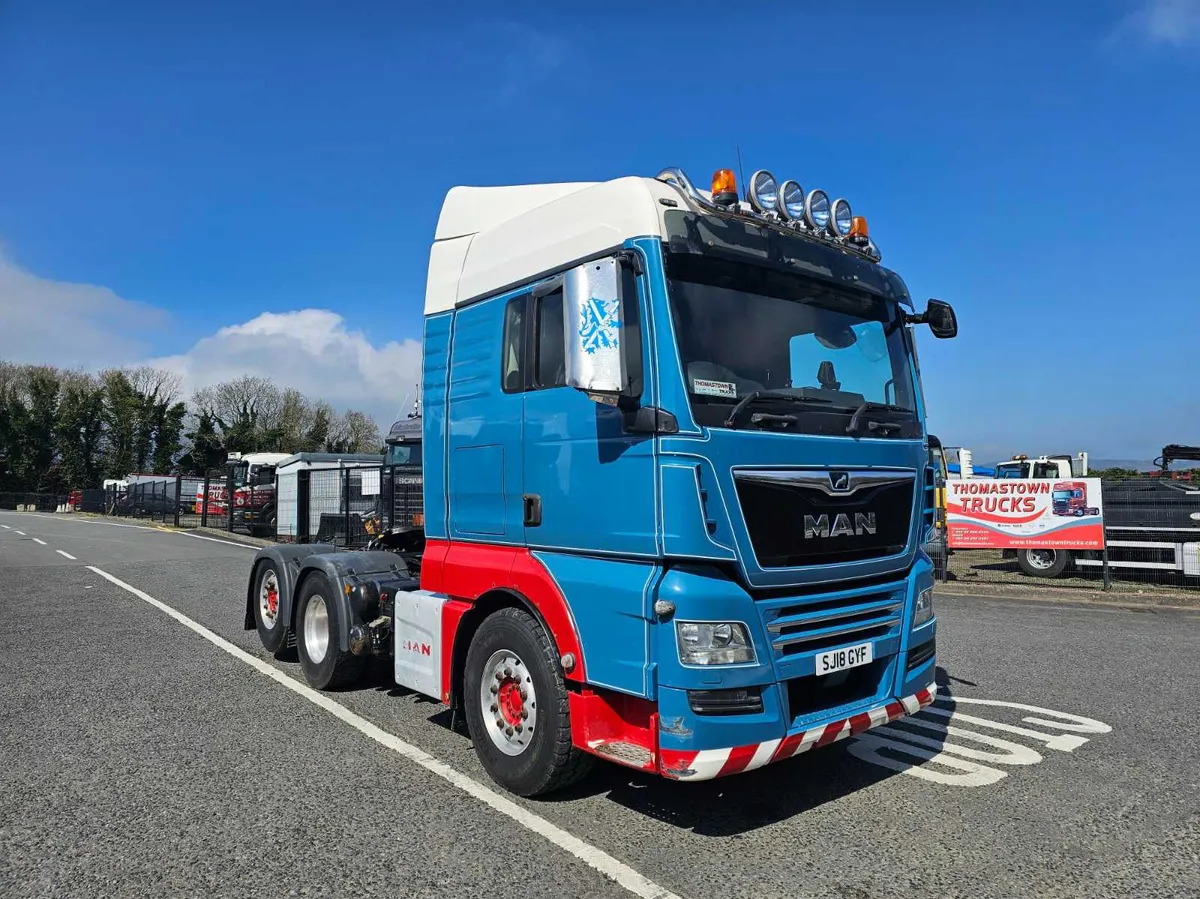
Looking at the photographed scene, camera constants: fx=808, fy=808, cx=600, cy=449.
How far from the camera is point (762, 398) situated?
Result: 149 inches

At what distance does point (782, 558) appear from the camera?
372cm

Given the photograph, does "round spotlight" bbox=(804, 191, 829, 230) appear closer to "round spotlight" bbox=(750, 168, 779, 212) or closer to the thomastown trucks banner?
"round spotlight" bbox=(750, 168, 779, 212)

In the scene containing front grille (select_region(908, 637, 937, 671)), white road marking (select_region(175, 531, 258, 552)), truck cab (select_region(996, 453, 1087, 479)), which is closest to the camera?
front grille (select_region(908, 637, 937, 671))

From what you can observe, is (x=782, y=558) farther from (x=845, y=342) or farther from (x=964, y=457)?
(x=964, y=457)


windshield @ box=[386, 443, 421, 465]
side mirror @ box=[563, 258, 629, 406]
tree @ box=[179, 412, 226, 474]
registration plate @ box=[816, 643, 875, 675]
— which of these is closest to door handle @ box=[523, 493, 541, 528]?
side mirror @ box=[563, 258, 629, 406]

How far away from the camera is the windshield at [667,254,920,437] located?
12.3ft

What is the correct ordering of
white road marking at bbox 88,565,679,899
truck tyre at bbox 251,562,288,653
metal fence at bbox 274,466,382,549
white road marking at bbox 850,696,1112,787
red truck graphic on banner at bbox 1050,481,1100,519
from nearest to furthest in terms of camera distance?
white road marking at bbox 88,565,679,899
white road marking at bbox 850,696,1112,787
truck tyre at bbox 251,562,288,653
metal fence at bbox 274,466,382,549
red truck graphic on banner at bbox 1050,481,1100,519

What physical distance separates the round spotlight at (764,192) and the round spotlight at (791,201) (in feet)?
0.09

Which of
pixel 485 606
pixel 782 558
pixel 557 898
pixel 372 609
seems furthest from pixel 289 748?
pixel 782 558

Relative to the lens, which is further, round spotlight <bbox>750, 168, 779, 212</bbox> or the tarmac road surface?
round spotlight <bbox>750, 168, 779, 212</bbox>

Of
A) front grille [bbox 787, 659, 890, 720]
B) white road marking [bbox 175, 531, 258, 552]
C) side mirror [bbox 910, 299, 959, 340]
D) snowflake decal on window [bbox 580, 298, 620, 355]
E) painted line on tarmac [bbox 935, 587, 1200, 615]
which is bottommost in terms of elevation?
painted line on tarmac [bbox 935, 587, 1200, 615]

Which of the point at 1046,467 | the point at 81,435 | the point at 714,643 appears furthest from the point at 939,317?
the point at 81,435

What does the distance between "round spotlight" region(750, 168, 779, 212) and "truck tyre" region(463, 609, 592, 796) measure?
95.1 inches

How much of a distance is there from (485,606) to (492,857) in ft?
4.62
